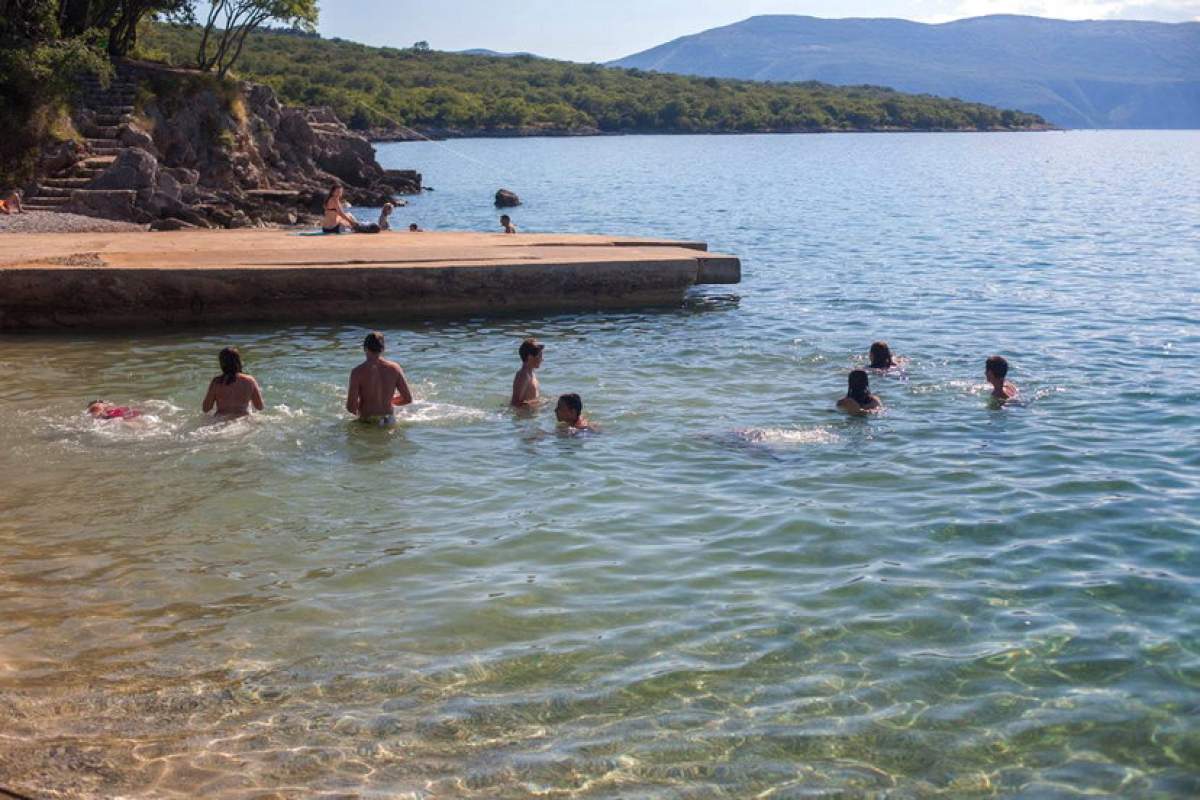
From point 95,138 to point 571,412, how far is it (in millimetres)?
23086

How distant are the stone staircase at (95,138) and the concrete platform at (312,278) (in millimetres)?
7529

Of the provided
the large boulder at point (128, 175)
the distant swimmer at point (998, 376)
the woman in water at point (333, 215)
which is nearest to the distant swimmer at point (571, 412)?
the distant swimmer at point (998, 376)

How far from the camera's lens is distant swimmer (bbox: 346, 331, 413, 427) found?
1149 centimetres

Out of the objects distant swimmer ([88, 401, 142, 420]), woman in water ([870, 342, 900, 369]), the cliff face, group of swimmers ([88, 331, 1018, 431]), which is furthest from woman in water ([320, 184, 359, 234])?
woman in water ([870, 342, 900, 369])

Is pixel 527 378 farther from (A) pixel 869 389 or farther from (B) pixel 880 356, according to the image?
(B) pixel 880 356

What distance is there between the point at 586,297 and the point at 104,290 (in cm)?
654

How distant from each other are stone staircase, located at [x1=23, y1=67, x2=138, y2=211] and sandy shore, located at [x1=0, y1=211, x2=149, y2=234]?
152cm

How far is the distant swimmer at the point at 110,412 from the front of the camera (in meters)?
11.6

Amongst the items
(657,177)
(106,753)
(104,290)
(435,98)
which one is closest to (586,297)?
(104,290)

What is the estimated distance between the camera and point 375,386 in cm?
1153

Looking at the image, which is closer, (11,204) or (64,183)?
(11,204)

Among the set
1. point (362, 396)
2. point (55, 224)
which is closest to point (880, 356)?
point (362, 396)

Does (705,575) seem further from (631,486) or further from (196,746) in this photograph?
(196,746)

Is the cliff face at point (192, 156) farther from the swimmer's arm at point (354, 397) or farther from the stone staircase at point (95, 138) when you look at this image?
the swimmer's arm at point (354, 397)
